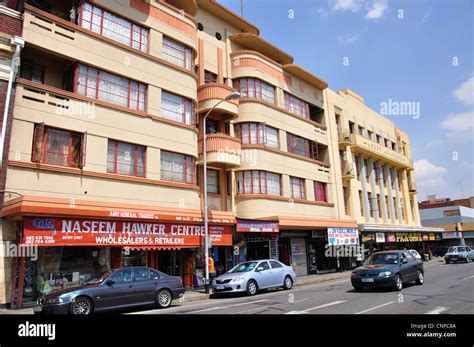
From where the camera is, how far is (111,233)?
16297mm

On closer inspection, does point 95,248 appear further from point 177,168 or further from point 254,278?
point 254,278

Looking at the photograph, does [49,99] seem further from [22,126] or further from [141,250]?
[141,250]

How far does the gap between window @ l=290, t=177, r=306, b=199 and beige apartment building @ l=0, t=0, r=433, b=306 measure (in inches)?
5.5

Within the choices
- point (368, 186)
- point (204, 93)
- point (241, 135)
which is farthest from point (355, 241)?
point (204, 93)

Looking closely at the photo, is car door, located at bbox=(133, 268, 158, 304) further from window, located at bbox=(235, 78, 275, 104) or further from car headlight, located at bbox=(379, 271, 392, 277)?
window, located at bbox=(235, 78, 275, 104)

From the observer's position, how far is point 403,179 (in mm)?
46469

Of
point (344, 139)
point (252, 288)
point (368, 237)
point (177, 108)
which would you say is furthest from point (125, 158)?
point (368, 237)

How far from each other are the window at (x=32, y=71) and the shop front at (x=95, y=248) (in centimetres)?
661

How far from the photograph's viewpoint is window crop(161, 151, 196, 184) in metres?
20.2

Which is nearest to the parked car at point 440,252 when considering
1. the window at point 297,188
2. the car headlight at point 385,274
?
the window at point 297,188

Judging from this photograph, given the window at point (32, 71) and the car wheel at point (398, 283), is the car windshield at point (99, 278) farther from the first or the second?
the car wheel at point (398, 283)

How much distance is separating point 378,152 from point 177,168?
2558cm

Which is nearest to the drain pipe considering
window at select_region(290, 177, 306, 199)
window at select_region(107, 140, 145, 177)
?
window at select_region(107, 140, 145, 177)

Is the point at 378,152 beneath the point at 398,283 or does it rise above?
above
